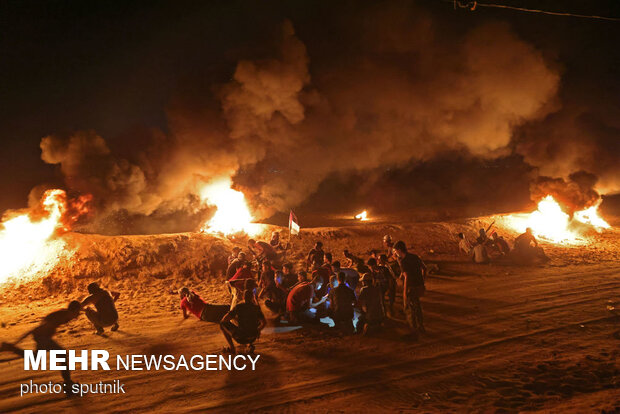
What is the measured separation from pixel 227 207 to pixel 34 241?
312 inches

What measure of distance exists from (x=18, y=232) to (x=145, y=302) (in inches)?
253

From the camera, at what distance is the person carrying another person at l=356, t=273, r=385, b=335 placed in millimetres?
6805

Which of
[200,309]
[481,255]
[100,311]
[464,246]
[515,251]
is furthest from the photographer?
[464,246]

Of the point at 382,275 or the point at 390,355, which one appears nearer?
the point at 390,355

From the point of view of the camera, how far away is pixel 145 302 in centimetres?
943

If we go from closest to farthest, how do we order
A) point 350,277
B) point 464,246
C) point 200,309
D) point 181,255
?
point 200,309, point 350,277, point 181,255, point 464,246

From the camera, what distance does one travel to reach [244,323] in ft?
19.3

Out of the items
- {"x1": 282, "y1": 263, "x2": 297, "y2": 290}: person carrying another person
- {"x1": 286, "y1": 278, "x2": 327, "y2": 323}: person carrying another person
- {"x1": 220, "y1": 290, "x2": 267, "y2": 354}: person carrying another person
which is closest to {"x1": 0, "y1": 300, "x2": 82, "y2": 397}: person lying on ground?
{"x1": 220, "y1": 290, "x2": 267, "y2": 354}: person carrying another person

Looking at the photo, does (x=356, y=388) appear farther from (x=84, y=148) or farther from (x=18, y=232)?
(x=84, y=148)

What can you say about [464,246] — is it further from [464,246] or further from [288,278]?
[288,278]

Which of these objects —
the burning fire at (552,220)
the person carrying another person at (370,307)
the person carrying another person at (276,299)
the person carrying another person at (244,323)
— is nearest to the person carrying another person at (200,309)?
the person carrying another person at (276,299)

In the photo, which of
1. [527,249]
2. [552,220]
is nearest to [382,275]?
[527,249]

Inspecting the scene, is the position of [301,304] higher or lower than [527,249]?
lower

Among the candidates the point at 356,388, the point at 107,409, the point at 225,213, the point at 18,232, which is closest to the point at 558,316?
the point at 356,388
